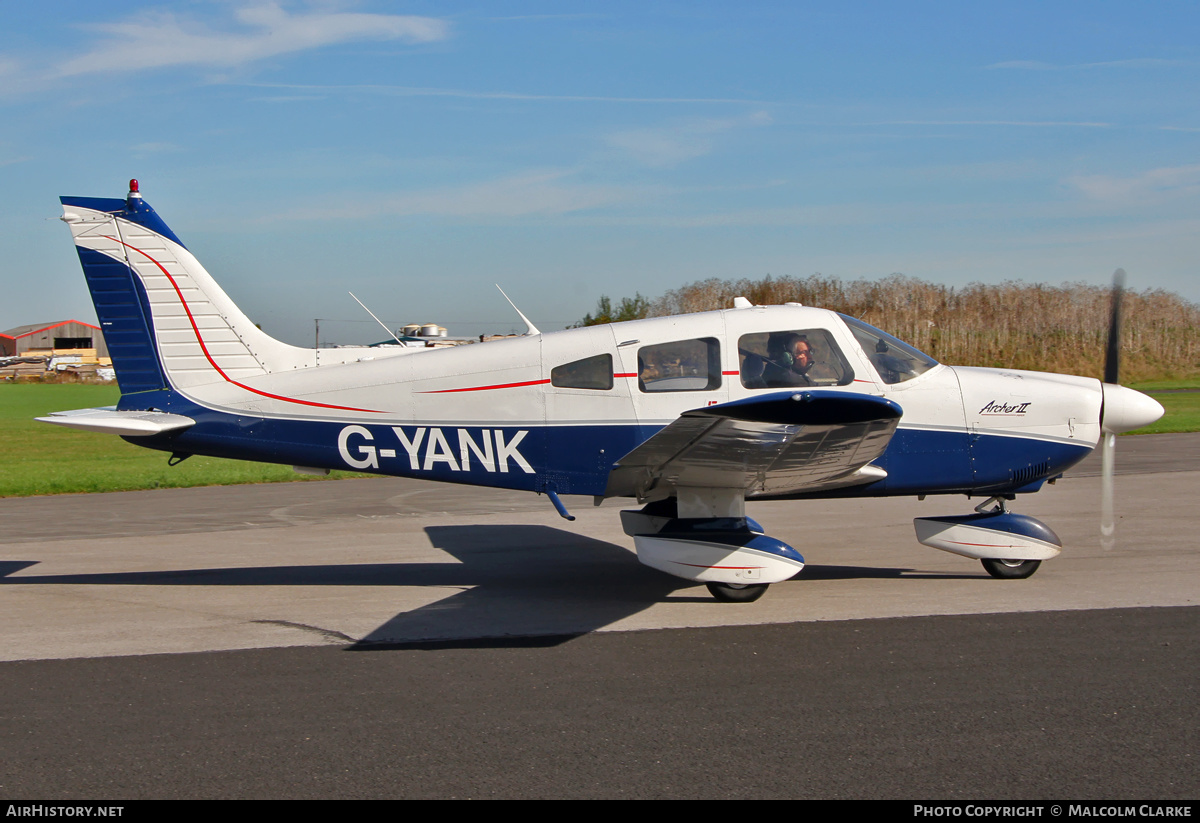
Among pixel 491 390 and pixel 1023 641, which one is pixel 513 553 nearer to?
pixel 491 390

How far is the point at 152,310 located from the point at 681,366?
4.80 metres

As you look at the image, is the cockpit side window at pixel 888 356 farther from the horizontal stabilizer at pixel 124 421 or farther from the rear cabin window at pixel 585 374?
the horizontal stabilizer at pixel 124 421

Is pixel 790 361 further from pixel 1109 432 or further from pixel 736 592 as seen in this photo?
pixel 1109 432

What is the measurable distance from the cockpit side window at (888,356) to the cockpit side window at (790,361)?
280mm

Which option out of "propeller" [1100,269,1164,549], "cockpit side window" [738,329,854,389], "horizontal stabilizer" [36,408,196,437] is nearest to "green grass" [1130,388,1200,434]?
"propeller" [1100,269,1164,549]

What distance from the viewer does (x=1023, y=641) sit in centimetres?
593

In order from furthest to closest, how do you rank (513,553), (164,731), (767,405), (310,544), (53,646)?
1. (310,544)
2. (513,553)
3. (53,646)
4. (767,405)
5. (164,731)

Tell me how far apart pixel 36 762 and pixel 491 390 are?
4287 mm

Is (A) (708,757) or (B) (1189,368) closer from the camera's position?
(A) (708,757)

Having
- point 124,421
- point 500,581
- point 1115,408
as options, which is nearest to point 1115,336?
point 1115,408

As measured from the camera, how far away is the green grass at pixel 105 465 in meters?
16.8

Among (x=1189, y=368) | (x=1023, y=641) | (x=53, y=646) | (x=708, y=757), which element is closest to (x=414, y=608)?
(x=53, y=646)

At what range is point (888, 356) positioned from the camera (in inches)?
303

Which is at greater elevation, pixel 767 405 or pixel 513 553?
pixel 767 405
